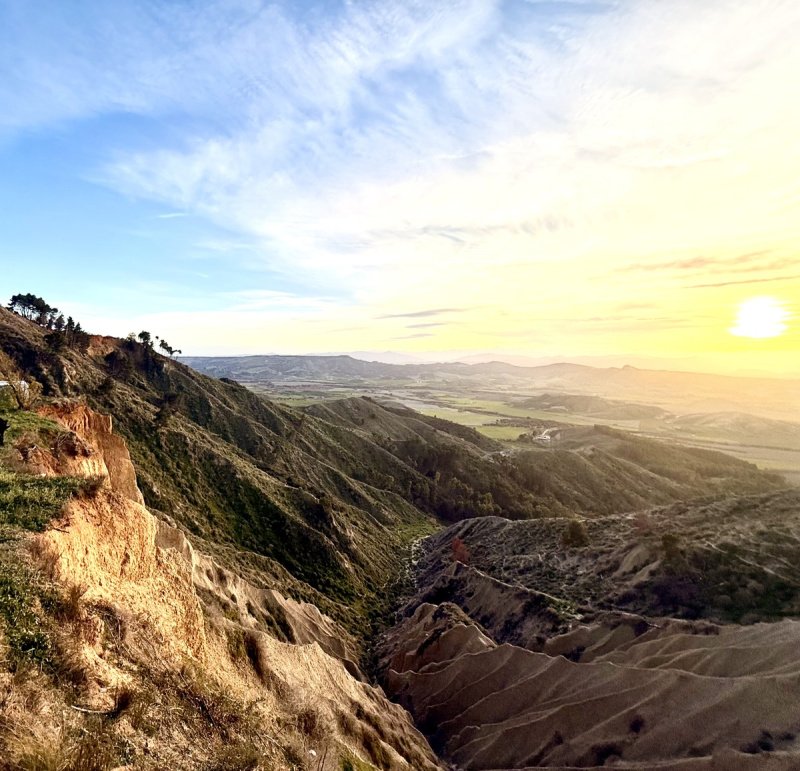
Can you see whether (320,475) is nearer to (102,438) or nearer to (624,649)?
(102,438)

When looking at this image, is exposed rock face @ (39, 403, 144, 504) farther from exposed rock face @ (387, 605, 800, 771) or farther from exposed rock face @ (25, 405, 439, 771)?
exposed rock face @ (387, 605, 800, 771)

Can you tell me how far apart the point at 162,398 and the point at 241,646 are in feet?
230

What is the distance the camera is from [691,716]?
22.1 m

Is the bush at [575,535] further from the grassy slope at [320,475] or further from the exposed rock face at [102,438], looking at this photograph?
the exposed rock face at [102,438]

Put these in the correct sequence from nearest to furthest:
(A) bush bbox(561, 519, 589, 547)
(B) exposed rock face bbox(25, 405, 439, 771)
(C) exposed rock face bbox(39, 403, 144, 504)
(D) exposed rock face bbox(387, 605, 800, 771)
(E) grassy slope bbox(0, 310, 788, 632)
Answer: (B) exposed rock face bbox(25, 405, 439, 771) < (D) exposed rock face bbox(387, 605, 800, 771) < (C) exposed rock face bbox(39, 403, 144, 504) < (A) bush bbox(561, 519, 589, 547) < (E) grassy slope bbox(0, 310, 788, 632)

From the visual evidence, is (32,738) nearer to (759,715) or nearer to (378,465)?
(759,715)

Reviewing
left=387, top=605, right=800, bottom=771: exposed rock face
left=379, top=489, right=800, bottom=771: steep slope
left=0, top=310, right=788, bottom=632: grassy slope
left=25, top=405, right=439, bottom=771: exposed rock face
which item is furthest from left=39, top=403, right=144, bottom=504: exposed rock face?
left=387, top=605, right=800, bottom=771: exposed rock face

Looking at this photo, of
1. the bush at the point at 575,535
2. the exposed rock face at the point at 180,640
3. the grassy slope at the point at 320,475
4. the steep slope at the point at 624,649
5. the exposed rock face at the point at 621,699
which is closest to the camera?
the exposed rock face at the point at 180,640

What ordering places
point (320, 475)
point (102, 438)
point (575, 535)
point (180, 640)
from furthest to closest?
1. point (320, 475)
2. point (575, 535)
3. point (102, 438)
4. point (180, 640)

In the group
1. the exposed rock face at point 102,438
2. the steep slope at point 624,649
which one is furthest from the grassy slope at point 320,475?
the steep slope at point 624,649

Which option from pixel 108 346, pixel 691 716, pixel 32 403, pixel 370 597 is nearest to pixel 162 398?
pixel 108 346

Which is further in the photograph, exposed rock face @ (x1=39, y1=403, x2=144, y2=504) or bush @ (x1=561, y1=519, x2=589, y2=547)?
bush @ (x1=561, y1=519, x2=589, y2=547)

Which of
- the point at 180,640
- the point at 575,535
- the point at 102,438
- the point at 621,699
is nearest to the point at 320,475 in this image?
the point at 575,535

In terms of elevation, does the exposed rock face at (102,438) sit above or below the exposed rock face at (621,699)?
above
